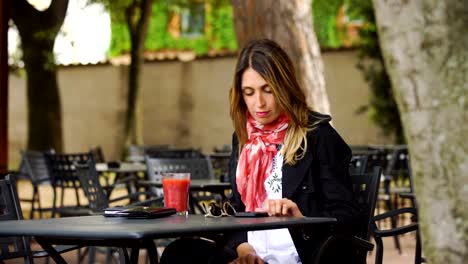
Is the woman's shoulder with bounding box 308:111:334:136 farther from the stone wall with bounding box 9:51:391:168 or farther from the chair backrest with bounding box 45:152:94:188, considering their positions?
the stone wall with bounding box 9:51:391:168

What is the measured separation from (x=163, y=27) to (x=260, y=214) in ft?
100

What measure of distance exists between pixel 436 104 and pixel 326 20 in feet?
92.2

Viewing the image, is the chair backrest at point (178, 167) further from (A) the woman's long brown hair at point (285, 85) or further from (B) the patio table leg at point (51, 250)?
(B) the patio table leg at point (51, 250)

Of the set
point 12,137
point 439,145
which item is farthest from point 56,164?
point 12,137

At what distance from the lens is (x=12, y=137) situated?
2759 centimetres

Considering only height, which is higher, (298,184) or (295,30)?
(295,30)

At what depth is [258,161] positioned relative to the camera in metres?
4.51

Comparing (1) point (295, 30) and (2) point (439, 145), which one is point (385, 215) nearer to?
(2) point (439, 145)

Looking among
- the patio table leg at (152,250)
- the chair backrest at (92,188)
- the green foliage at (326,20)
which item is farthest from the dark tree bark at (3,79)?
the green foliage at (326,20)

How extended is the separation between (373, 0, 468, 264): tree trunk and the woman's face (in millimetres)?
1757

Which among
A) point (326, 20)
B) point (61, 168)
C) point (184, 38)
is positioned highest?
point (326, 20)

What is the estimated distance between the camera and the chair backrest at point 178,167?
8094 millimetres

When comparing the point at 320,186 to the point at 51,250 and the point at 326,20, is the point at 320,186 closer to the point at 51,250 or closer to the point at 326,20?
the point at 51,250

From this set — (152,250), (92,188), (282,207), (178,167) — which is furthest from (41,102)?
(152,250)
